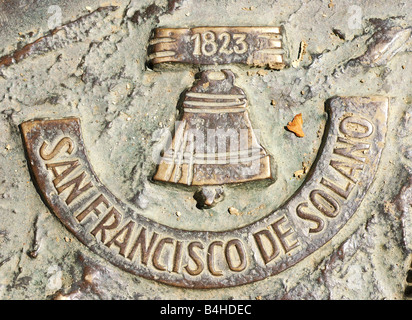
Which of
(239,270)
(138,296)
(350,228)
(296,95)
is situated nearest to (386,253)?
(350,228)

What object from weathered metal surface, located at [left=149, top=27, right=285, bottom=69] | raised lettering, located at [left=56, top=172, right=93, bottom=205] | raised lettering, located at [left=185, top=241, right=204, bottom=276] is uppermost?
weathered metal surface, located at [left=149, top=27, right=285, bottom=69]

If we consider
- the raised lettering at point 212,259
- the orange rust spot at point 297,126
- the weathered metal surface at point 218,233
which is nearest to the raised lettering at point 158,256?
the weathered metal surface at point 218,233

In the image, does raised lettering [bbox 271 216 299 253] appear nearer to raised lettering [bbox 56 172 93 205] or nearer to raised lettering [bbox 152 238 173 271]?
raised lettering [bbox 152 238 173 271]

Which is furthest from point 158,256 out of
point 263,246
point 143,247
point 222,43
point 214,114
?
point 222,43

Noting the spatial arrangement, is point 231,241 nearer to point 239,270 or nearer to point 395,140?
point 239,270

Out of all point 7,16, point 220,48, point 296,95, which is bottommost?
point 296,95

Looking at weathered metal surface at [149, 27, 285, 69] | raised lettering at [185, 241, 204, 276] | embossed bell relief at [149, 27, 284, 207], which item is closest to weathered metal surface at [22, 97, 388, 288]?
raised lettering at [185, 241, 204, 276]

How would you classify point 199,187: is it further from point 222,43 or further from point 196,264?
point 222,43
